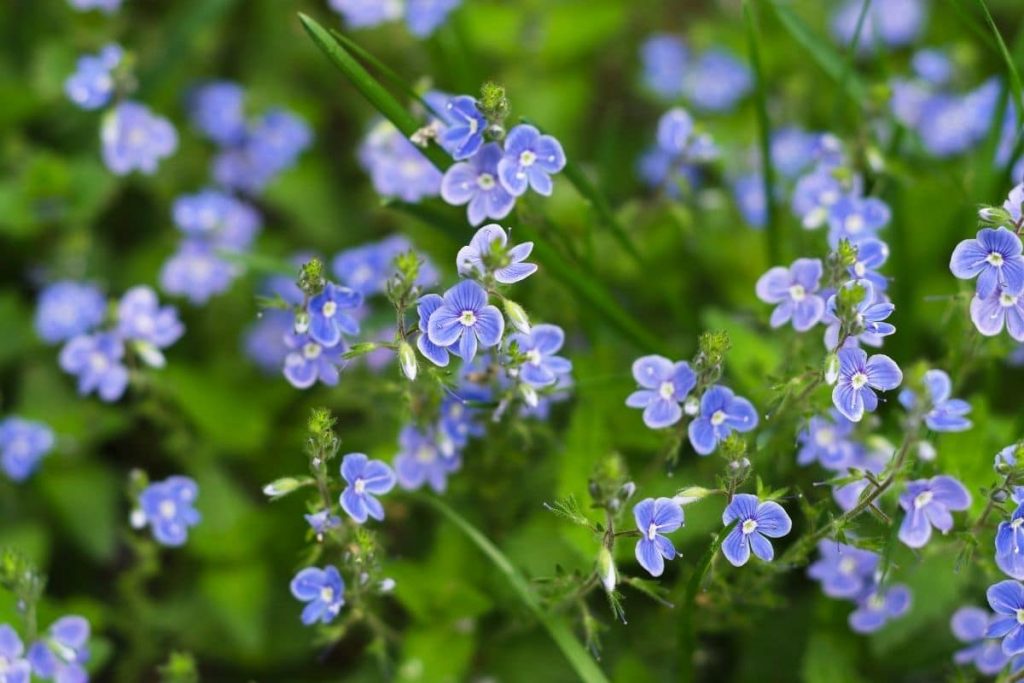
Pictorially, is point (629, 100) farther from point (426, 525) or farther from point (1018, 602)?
point (1018, 602)

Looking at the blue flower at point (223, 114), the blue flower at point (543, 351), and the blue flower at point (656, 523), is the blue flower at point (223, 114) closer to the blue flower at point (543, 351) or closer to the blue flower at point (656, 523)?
the blue flower at point (543, 351)

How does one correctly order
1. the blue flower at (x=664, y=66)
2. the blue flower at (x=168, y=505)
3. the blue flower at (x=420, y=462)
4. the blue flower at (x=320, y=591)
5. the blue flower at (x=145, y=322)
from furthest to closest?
the blue flower at (x=664, y=66), the blue flower at (x=145, y=322), the blue flower at (x=168, y=505), the blue flower at (x=420, y=462), the blue flower at (x=320, y=591)

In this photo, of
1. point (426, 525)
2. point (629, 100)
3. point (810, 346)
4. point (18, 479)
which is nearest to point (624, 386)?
point (810, 346)

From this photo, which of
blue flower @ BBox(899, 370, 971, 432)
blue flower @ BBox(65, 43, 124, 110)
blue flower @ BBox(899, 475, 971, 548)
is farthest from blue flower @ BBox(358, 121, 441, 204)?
blue flower @ BBox(899, 475, 971, 548)

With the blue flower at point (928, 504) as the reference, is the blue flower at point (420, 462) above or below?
below

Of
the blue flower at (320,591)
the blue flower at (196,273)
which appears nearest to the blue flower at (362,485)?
the blue flower at (320,591)

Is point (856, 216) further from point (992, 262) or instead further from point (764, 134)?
point (992, 262)

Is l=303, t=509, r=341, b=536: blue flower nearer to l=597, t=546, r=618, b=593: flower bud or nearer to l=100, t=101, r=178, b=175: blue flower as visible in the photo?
l=597, t=546, r=618, b=593: flower bud
